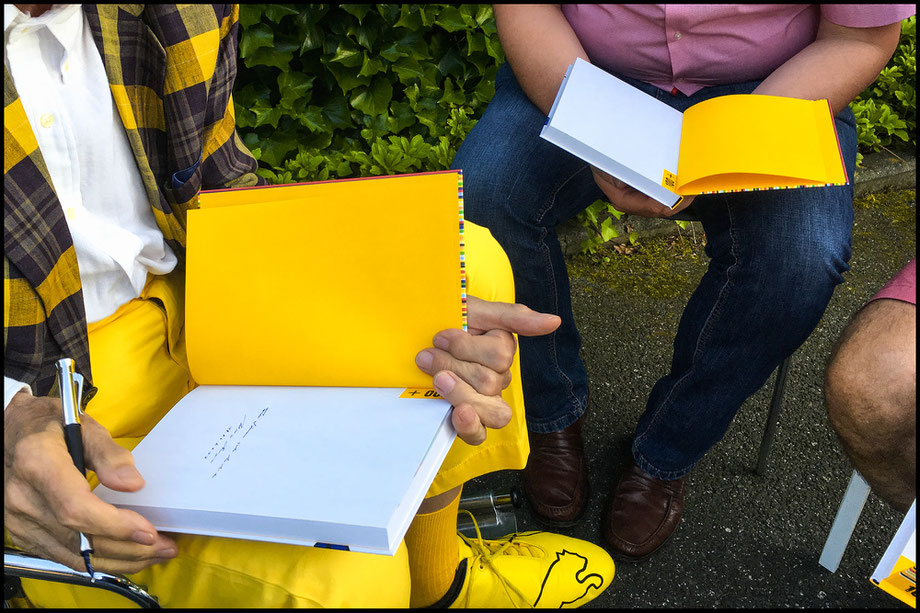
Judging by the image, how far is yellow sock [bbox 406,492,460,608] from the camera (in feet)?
4.24

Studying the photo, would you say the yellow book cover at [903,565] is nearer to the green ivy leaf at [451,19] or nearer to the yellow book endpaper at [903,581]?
the yellow book endpaper at [903,581]

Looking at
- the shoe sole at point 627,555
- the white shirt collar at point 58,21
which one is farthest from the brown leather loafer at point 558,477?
the white shirt collar at point 58,21

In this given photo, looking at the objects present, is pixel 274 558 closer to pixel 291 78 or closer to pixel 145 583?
pixel 145 583

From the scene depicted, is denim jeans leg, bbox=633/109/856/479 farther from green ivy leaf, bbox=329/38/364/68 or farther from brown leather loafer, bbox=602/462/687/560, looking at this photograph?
green ivy leaf, bbox=329/38/364/68

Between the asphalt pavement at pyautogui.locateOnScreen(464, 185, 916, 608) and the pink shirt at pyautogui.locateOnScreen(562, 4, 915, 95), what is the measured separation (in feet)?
3.09

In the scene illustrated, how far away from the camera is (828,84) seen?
53.6 inches

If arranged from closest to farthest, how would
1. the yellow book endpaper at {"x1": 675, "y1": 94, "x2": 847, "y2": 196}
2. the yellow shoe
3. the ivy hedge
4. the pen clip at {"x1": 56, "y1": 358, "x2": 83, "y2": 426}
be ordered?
the pen clip at {"x1": 56, "y1": 358, "x2": 83, "y2": 426} < the yellow book endpaper at {"x1": 675, "y1": 94, "x2": 847, "y2": 196} < the yellow shoe < the ivy hedge

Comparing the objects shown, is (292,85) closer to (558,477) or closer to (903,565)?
(558,477)

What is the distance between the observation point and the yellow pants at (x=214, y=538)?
2.86ft

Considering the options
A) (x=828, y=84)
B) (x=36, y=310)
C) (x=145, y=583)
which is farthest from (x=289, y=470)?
(x=828, y=84)

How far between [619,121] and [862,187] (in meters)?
2.13

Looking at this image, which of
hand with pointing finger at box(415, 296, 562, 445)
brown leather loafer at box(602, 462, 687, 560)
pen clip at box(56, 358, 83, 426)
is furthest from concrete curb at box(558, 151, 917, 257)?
pen clip at box(56, 358, 83, 426)

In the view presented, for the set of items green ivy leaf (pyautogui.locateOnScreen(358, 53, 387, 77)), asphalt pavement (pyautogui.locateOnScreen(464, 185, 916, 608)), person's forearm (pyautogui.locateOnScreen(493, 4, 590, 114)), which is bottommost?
asphalt pavement (pyautogui.locateOnScreen(464, 185, 916, 608))

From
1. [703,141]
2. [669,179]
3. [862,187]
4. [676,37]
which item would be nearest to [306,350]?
[669,179]
